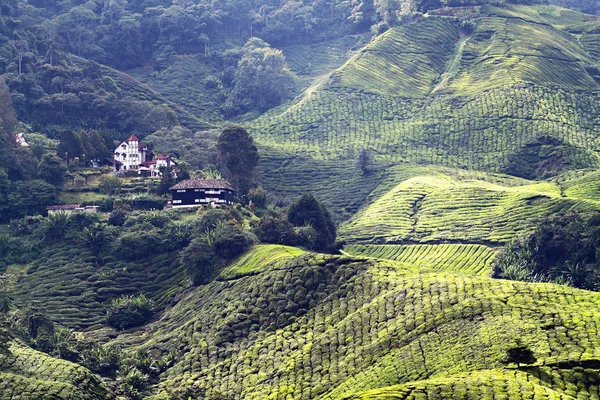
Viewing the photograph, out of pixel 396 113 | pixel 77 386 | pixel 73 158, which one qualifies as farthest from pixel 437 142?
pixel 77 386

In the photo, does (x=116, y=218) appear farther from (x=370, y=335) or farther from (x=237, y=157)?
(x=370, y=335)

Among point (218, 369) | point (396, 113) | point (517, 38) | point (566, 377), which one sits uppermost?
point (517, 38)

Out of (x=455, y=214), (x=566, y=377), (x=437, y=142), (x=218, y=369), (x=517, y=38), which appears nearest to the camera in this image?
(x=566, y=377)

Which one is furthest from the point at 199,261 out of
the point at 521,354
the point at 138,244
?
the point at 521,354

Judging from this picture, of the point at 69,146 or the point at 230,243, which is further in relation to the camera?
Answer: the point at 69,146

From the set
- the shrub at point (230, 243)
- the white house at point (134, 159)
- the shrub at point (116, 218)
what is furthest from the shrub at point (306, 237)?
the white house at point (134, 159)

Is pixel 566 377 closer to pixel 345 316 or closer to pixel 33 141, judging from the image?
pixel 345 316
